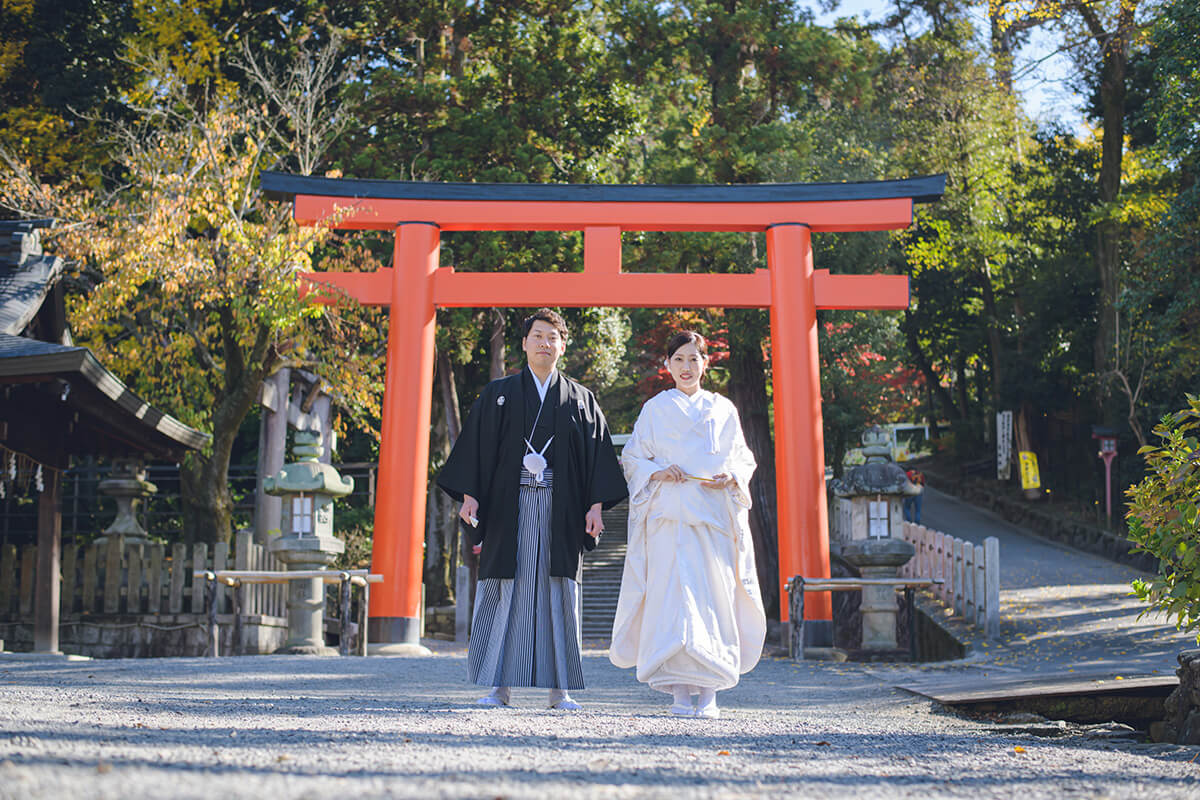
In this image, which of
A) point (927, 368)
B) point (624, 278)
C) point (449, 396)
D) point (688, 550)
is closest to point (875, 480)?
point (624, 278)

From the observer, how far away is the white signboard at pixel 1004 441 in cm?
2352

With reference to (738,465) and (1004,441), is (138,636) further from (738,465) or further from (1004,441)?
(1004,441)

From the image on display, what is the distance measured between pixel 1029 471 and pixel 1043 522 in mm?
1893

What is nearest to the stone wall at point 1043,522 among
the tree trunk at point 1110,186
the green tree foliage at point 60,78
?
the tree trunk at point 1110,186

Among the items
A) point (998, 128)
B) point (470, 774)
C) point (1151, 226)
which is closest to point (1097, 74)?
point (998, 128)

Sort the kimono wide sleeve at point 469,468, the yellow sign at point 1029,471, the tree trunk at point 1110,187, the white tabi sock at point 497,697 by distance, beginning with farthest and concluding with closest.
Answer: the yellow sign at point 1029,471 < the tree trunk at point 1110,187 < the kimono wide sleeve at point 469,468 < the white tabi sock at point 497,697

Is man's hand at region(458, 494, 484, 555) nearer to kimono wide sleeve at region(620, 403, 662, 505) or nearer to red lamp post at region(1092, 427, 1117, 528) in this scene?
kimono wide sleeve at region(620, 403, 662, 505)

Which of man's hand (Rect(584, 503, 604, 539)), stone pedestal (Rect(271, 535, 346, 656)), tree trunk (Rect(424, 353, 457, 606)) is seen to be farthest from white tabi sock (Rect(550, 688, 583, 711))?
tree trunk (Rect(424, 353, 457, 606))

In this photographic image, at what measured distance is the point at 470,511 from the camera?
→ 16.5 feet

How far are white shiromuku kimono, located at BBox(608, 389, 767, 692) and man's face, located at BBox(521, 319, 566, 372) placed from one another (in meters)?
0.53

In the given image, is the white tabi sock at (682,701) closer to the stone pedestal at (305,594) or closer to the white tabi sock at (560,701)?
the white tabi sock at (560,701)

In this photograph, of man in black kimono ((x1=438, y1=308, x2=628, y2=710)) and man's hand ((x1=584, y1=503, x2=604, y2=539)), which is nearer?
man in black kimono ((x1=438, y1=308, x2=628, y2=710))

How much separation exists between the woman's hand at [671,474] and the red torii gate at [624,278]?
578 centimetres

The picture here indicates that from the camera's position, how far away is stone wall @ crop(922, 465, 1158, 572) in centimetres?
1725
